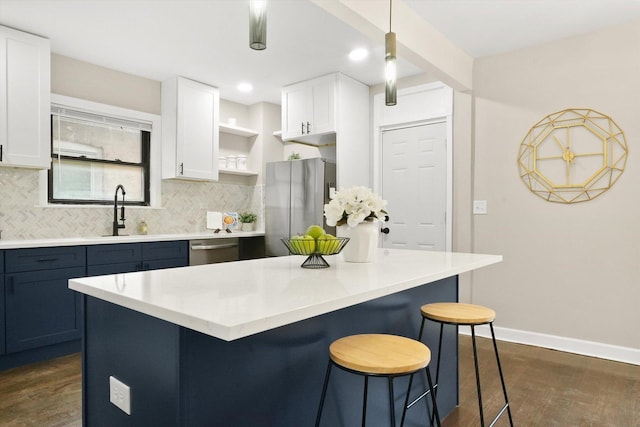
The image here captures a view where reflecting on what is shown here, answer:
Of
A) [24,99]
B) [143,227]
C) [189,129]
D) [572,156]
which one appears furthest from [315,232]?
[189,129]

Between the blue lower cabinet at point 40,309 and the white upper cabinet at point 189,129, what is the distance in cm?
154

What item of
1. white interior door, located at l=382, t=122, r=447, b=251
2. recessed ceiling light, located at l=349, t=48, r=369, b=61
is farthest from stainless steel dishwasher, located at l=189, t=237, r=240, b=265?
recessed ceiling light, located at l=349, t=48, r=369, b=61

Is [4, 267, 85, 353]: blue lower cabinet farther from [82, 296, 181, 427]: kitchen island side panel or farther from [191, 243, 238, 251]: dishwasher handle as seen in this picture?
[82, 296, 181, 427]: kitchen island side panel

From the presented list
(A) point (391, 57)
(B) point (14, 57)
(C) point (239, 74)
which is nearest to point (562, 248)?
(A) point (391, 57)

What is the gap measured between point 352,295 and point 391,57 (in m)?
1.30

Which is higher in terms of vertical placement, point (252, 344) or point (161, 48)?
point (161, 48)

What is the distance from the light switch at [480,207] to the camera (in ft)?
13.0

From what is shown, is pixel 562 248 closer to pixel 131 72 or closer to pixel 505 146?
pixel 505 146

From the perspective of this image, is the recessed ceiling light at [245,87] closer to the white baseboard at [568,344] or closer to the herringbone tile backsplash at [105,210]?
the herringbone tile backsplash at [105,210]

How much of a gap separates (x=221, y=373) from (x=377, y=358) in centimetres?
47

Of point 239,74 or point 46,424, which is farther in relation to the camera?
point 239,74

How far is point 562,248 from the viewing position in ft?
11.6

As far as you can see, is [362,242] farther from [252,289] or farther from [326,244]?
[252,289]

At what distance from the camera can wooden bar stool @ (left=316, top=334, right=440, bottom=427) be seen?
1.20m
